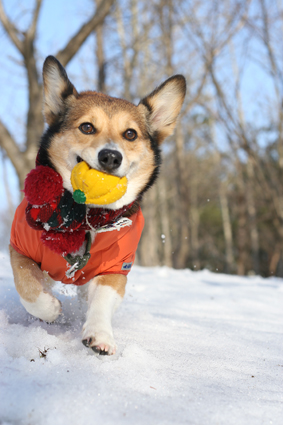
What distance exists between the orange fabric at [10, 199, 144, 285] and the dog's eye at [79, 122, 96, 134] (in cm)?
62

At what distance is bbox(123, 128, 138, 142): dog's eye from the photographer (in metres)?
2.70

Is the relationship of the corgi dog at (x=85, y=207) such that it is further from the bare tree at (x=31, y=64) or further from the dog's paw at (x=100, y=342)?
the bare tree at (x=31, y=64)

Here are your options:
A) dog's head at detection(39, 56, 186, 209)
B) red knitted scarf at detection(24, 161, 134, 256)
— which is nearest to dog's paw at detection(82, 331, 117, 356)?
red knitted scarf at detection(24, 161, 134, 256)

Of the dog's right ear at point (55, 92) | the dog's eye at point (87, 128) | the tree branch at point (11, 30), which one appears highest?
the tree branch at point (11, 30)

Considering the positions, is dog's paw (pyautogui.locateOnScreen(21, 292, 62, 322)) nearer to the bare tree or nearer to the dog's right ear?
the dog's right ear

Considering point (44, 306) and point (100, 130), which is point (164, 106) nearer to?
point (100, 130)

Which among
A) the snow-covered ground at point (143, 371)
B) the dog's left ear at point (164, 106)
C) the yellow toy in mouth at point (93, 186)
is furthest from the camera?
the dog's left ear at point (164, 106)

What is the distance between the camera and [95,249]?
7.83ft

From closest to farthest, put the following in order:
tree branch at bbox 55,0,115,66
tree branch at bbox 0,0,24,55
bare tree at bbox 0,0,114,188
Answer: bare tree at bbox 0,0,114,188, tree branch at bbox 55,0,115,66, tree branch at bbox 0,0,24,55

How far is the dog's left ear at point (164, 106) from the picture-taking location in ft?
9.82

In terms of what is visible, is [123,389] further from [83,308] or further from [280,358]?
[83,308]

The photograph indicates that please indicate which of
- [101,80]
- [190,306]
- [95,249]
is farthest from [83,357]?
[101,80]

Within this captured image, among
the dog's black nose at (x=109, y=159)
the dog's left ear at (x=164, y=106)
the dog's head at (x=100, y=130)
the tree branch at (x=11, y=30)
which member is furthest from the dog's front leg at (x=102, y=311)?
the tree branch at (x=11, y=30)

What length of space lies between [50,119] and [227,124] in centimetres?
615
